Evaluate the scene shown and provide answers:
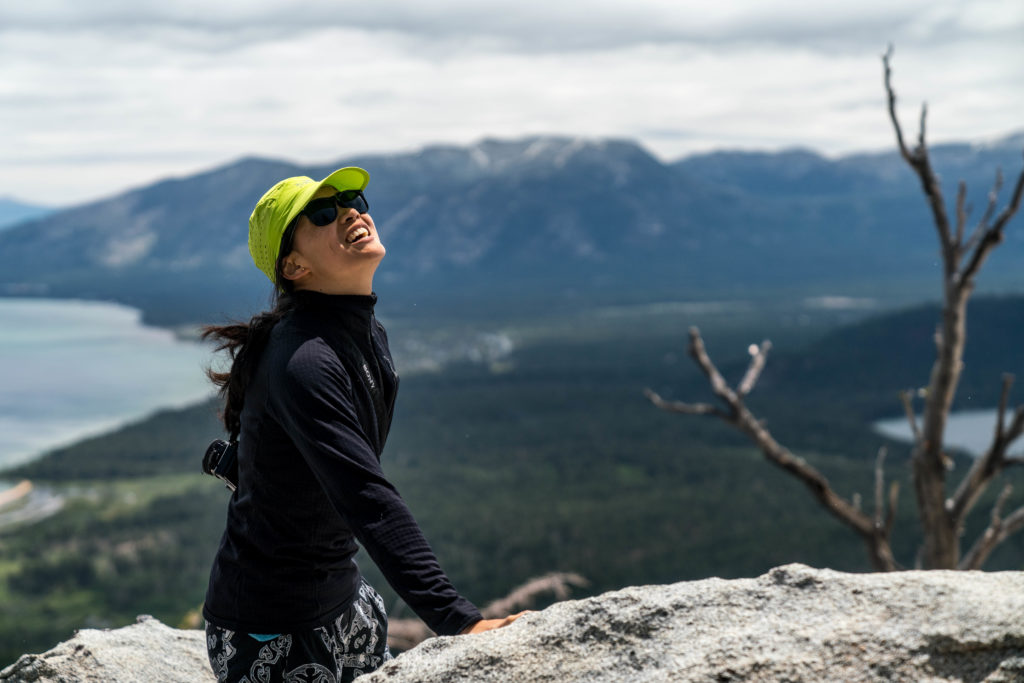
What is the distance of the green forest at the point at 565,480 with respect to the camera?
74.8 meters

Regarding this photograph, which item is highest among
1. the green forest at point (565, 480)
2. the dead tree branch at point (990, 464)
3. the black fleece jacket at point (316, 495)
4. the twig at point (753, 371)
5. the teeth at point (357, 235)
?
the teeth at point (357, 235)

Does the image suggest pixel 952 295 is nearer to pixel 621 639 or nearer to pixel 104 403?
pixel 621 639

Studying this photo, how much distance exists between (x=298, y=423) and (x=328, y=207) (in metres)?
0.92

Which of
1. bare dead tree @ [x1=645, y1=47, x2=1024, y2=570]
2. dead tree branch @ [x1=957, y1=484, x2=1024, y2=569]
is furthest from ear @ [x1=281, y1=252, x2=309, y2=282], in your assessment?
dead tree branch @ [x1=957, y1=484, x2=1024, y2=569]

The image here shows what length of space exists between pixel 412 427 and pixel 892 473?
5942cm

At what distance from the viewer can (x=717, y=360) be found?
161 meters

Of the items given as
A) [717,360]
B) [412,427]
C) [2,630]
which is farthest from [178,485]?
[717,360]

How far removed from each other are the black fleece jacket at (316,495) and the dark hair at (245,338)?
3.9 inches

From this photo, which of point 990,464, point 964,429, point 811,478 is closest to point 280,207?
point 811,478

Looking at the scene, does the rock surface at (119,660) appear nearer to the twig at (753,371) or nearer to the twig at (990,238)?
the twig at (753,371)

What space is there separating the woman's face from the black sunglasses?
15 mm

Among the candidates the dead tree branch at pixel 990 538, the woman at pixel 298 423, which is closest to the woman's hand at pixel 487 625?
the woman at pixel 298 423

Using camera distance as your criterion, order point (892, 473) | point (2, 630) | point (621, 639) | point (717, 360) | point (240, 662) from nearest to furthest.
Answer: point (621, 639), point (240, 662), point (2, 630), point (892, 473), point (717, 360)

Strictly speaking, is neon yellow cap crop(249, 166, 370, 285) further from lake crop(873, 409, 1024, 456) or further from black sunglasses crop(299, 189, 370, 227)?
lake crop(873, 409, 1024, 456)
